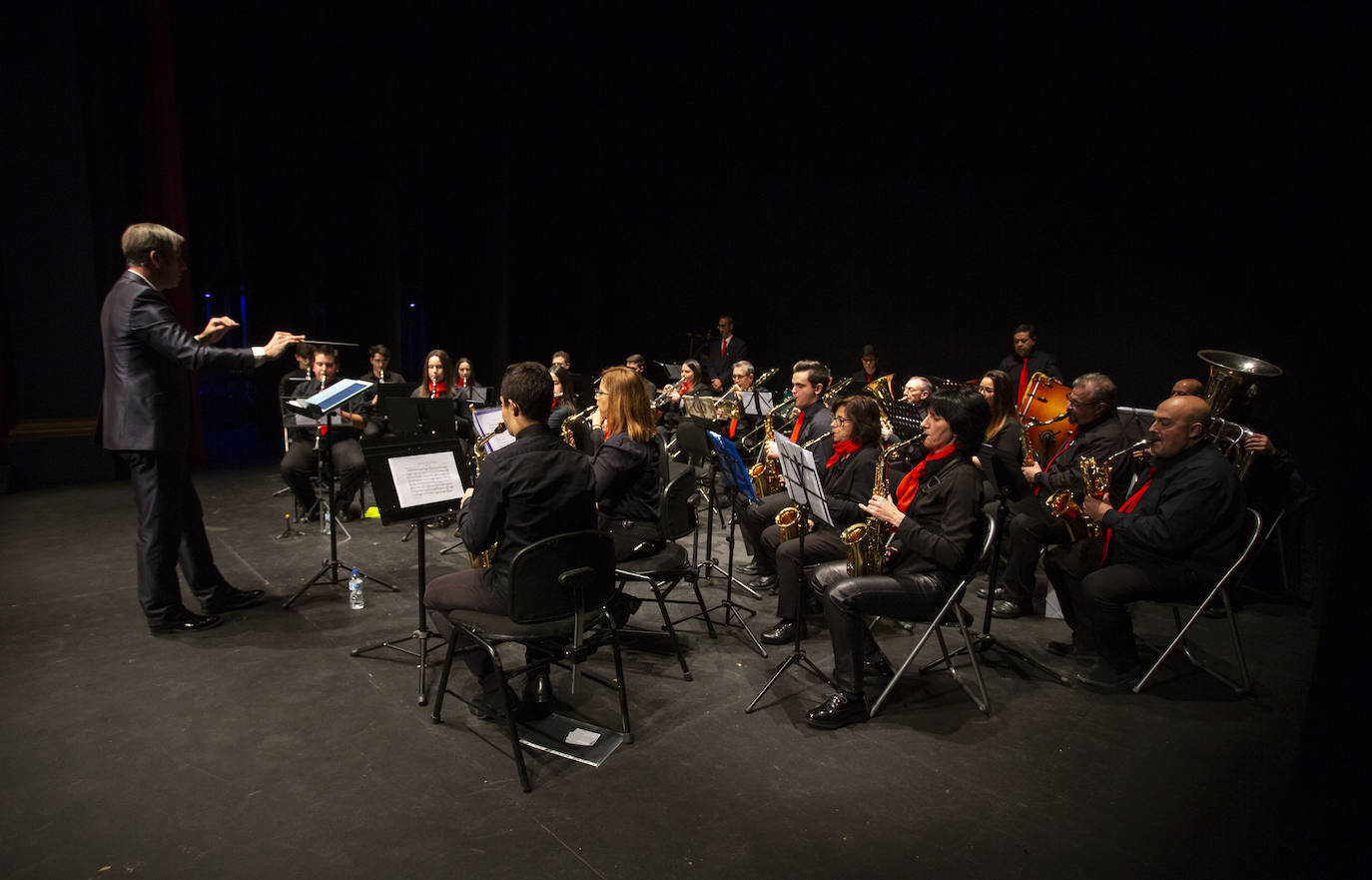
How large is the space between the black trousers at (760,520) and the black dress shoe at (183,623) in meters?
3.22

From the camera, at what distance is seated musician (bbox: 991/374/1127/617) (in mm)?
→ 4418

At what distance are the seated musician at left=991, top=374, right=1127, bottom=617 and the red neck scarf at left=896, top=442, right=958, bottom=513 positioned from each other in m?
1.15

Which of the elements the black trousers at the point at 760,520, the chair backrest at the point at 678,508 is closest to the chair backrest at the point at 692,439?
the chair backrest at the point at 678,508

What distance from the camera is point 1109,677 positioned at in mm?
3717

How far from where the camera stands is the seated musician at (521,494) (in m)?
2.79

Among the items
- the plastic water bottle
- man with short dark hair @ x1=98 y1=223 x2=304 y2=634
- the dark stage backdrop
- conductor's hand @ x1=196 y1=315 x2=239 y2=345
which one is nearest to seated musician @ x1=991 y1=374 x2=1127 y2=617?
the dark stage backdrop

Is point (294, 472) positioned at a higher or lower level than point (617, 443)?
lower

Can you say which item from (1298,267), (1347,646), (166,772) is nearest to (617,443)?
(166,772)

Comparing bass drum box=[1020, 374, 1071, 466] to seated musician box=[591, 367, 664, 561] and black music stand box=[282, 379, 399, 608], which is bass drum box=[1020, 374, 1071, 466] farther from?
black music stand box=[282, 379, 399, 608]

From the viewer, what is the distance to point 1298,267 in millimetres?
5801

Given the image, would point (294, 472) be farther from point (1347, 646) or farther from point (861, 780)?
point (1347, 646)

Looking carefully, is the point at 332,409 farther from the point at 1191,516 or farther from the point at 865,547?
the point at 1191,516

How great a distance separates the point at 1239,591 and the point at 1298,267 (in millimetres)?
2691

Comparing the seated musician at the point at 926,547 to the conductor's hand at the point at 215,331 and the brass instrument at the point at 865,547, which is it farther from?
the conductor's hand at the point at 215,331
